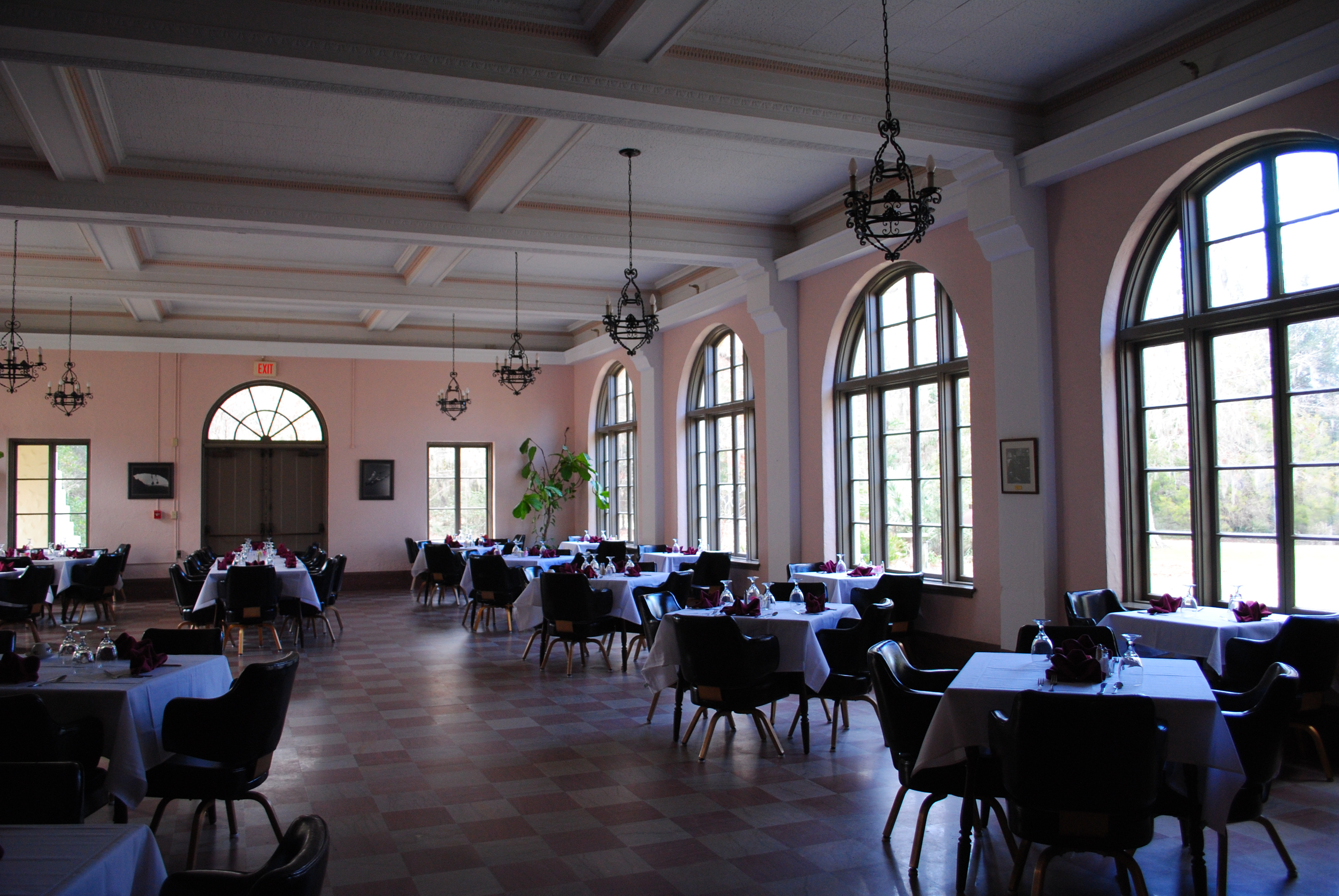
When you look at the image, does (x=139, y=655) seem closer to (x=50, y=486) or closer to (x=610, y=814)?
(x=610, y=814)

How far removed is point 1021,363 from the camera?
7.00 metres

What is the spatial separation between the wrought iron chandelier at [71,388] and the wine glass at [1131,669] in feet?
42.7

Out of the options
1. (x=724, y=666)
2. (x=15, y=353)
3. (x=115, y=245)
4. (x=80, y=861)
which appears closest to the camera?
(x=80, y=861)

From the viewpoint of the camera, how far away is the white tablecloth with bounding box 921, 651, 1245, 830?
134 inches

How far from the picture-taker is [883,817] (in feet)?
14.9

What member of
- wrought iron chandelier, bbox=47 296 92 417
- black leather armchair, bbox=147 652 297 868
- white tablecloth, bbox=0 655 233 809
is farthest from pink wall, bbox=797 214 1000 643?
wrought iron chandelier, bbox=47 296 92 417

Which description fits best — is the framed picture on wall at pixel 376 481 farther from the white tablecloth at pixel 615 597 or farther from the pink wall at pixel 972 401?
the pink wall at pixel 972 401

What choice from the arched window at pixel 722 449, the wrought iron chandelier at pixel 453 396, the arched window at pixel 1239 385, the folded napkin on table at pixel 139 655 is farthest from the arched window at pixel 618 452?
the folded napkin on table at pixel 139 655

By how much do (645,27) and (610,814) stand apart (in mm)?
4261

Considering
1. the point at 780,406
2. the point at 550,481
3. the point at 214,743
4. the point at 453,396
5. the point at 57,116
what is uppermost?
the point at 57,116

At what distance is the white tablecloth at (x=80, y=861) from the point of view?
6.96ft

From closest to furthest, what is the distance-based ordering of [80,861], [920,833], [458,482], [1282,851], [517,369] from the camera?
[80,861] < [1282,851] < [920,833] < [517,369] < [458,482]

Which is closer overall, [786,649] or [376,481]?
[786,649]

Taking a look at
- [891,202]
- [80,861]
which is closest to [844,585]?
[891,202]
